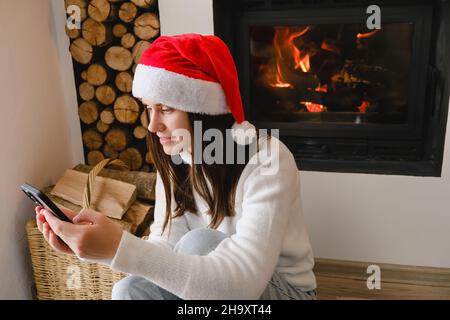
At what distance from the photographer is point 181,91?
0.99 m

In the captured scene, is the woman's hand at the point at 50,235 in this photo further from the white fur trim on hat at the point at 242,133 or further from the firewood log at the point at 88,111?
the firewood log at the point at 88,111

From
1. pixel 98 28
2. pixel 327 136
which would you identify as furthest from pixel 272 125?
pixel 98 28

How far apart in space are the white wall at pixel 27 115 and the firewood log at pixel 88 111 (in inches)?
1.7

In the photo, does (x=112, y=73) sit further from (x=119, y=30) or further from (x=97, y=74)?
(x=119, y=30)

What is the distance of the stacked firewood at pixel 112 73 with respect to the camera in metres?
1.80

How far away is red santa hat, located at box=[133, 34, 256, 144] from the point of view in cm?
98

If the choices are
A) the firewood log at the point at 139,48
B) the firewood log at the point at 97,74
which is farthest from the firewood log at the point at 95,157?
the firewood log at the point at 139,48

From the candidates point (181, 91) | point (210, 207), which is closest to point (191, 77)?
point (181, 91)

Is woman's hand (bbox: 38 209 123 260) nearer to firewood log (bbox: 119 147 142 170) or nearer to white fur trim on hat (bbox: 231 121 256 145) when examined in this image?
white fur trim on hat (bbox: 231 121 256 145)

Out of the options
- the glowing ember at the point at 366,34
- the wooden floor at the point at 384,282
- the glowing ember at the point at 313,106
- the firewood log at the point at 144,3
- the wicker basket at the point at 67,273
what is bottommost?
the wooden floor at the point at 384,282

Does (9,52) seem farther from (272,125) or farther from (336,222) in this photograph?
(336,222)

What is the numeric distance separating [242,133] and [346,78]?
3.07 feet

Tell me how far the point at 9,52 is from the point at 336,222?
1303 millimetres

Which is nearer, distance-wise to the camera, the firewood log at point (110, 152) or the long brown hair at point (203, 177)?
the long brown hair at point (203, 177)
